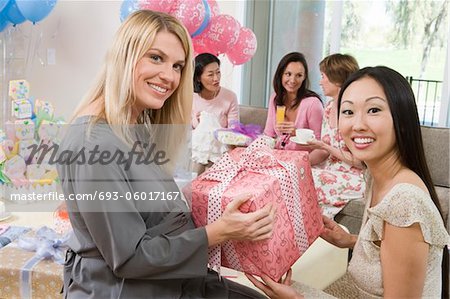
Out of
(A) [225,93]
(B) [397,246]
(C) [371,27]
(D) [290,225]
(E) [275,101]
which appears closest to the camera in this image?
(B) [397,246]

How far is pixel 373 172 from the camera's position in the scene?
4.43 ft

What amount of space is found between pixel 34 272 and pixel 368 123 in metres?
1.14

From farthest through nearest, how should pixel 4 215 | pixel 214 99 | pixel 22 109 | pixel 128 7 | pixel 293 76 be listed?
pixel 214 99
pixel 293 76
pixel 128 7
pixel 22 109
pixel 4 215

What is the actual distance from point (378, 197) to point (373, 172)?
2.9 inches

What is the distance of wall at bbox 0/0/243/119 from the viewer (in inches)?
181

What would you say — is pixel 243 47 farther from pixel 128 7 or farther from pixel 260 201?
pixel 260 201

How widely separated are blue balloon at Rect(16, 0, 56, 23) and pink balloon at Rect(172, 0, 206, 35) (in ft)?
3.29

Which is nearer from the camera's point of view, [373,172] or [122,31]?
[122,31]

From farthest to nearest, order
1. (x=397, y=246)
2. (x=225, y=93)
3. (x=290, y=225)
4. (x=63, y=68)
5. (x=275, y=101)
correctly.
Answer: (x=63, y=68) → (x=225, y=93) → (x=275, y=101) → (x=290, y=225) → (x=397, y=246)

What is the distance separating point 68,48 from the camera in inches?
193

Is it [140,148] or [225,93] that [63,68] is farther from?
[140,148]

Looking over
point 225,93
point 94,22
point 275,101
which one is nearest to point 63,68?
point 94,22
